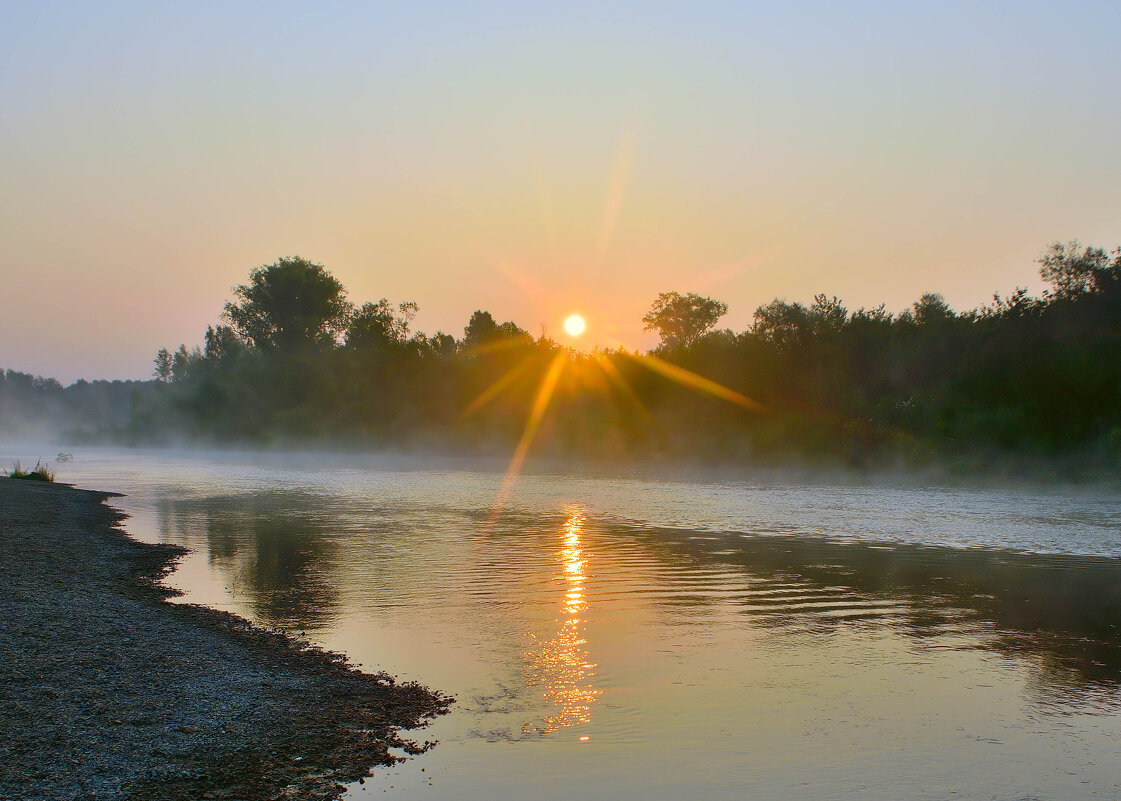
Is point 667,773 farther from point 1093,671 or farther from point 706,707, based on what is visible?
point 1093,671

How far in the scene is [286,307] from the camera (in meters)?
119

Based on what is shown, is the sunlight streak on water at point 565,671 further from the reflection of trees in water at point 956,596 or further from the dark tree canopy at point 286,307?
the dark tree canopy at point 286,307

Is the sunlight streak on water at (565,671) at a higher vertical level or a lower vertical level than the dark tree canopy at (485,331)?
lower

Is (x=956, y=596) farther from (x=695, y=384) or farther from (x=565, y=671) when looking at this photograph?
(x=695, y=384)

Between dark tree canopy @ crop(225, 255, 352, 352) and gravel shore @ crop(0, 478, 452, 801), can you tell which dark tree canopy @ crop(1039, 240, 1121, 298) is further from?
dark tree canopy @ crop(225, 255, 352, 352)

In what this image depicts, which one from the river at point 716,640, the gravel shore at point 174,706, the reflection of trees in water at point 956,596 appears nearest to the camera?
the gravel shore at point 174,706

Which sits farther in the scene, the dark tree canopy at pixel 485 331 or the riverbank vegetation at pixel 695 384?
the dark tree canopy at pixel 485 331

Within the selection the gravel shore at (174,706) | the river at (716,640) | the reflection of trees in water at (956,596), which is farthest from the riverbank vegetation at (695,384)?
the gravel shore at (174,706)

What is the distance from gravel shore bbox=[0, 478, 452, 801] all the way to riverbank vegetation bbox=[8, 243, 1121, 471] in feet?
138

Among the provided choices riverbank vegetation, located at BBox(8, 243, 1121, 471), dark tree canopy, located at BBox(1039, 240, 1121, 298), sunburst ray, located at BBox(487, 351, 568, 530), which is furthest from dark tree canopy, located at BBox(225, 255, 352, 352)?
dark tree canopy, located at BBox(1039, 240, 1121, 298)

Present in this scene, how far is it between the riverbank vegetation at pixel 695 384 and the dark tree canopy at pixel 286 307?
26cm

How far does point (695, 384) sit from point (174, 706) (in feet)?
216

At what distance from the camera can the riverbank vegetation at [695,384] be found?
156 feet

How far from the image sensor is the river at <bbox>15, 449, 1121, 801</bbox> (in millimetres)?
6922
